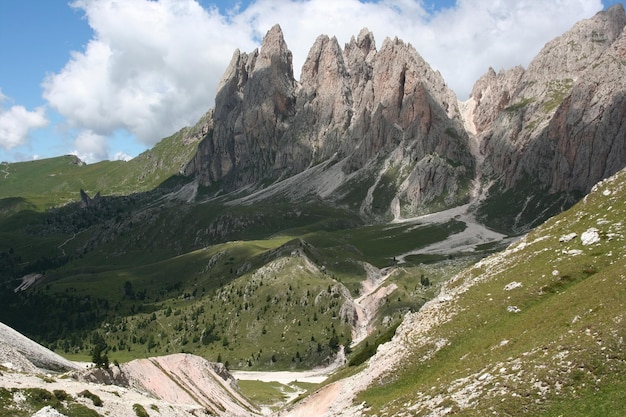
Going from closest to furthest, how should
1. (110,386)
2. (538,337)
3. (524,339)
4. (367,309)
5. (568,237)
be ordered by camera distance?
1. (538,337)
2. (524,339)
3. (568,237)
4. (110,386)
5. (367,309)

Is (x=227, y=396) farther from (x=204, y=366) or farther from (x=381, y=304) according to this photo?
(x=381, y=304)

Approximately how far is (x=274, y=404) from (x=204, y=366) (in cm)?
1499

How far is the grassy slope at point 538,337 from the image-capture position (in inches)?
1180

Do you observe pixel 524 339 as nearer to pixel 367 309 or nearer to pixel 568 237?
pixel 568 237

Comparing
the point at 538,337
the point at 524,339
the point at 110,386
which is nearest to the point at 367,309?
the point at 110,386

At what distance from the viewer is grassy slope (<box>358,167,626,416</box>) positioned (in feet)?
98.4

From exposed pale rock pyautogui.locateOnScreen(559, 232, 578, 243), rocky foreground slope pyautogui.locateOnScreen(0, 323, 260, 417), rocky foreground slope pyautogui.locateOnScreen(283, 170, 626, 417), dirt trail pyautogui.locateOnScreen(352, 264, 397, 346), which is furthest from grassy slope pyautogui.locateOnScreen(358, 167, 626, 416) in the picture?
dirt trail pyautogui.locateOnScreen(352, 264, 397, 346)

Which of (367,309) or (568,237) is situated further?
(367,309)

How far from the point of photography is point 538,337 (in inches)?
1453

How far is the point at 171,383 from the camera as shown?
3036 inches

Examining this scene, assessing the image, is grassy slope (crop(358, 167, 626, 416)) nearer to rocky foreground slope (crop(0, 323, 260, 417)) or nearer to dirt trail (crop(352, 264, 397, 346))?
rocky foreground slope (crop(0, 323, 260, 417))

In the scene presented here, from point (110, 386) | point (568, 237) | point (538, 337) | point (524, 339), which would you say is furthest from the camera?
point (110, 386)

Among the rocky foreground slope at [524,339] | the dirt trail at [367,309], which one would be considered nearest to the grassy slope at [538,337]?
the rocky foreground slope at [524,339]

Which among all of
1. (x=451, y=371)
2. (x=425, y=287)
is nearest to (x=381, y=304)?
(x=425, y=287)
